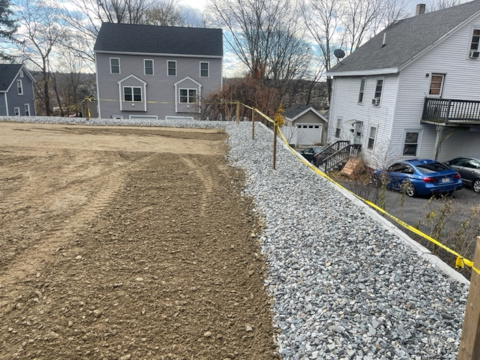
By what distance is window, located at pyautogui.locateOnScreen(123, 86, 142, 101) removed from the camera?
95.9ft

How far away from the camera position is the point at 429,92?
698 inches

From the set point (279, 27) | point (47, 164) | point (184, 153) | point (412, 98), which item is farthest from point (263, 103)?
point (279, 27)

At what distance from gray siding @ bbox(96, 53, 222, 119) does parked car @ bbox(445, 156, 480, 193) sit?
1971 cm

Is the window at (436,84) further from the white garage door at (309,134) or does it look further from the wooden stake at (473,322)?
the wooden stake at (473,322)

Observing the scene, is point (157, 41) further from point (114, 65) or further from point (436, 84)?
point (436, 84)

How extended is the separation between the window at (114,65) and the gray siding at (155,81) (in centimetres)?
24

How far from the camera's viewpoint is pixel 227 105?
19203 mm

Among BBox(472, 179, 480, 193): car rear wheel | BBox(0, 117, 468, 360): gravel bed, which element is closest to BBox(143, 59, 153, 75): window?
BBox(472, 179, 480, 193): car rear wheel

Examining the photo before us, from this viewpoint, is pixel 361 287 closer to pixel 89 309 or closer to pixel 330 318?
pixel 330 318

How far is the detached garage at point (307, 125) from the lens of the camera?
30.2 metres

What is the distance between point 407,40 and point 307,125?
491 inches

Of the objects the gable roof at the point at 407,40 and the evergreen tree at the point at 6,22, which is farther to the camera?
the evergreen tree at the point at 6,22

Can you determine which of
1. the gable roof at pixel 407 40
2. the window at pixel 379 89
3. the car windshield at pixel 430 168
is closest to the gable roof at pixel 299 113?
the gable roof at pixel 407 40

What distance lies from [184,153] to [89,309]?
23.4ft
